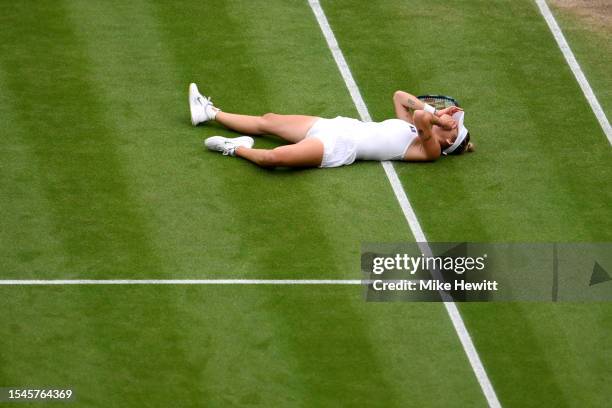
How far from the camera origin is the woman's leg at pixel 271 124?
49.1 feet

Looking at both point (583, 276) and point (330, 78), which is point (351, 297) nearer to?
point (583, 276)

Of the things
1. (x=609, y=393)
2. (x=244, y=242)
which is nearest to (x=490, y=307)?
(x=609, y=393)

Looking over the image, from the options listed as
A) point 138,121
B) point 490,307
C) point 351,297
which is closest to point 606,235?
point 490,307

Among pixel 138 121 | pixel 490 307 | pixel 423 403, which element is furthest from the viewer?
pixel 138 121

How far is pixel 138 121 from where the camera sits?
15492mm

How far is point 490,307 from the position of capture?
42.8 feet

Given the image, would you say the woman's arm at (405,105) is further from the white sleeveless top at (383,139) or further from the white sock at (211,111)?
the white sock at (211,111)

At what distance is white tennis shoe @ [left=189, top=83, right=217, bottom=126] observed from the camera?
608 inches

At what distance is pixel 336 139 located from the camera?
1466 cm

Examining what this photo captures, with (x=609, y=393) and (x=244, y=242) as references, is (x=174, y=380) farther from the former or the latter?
(x=609, y=393)

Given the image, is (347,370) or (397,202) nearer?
(347,370)

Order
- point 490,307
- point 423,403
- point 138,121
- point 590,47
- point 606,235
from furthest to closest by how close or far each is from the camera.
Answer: point 590,47, point 138,121, point 606,235, point 490,307, point 423,403

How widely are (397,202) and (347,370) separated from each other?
2.68 meters

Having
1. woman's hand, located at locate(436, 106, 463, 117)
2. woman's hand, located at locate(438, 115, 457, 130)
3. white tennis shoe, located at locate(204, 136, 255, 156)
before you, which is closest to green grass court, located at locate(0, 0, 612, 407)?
white tennis shoe, located at locate(204, 136, 255, 156)
